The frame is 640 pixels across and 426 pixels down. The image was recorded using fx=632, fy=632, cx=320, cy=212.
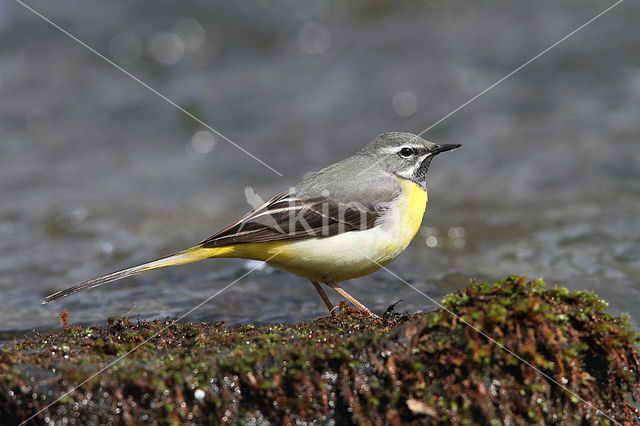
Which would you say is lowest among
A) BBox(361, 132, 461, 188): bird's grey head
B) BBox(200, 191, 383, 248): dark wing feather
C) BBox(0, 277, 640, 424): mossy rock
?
BBox(0, 277, 640, 424): mossy rock

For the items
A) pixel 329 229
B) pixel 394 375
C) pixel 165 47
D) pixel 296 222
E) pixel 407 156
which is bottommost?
pixel 394 375

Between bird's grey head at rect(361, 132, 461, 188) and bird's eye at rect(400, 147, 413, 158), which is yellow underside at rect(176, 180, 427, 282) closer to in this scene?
bird's grey head at rect(361, 132, 461, 188)

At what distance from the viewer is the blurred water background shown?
1042 centimetres

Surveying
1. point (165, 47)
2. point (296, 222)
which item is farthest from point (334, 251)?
point (165, 47)

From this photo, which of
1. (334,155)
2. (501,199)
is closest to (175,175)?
(334,155)

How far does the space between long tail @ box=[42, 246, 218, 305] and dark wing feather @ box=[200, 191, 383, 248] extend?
0.12 m

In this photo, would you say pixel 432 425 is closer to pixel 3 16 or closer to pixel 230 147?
pixel 230 147

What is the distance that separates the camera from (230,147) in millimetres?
17031

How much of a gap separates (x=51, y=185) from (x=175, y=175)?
115 inches

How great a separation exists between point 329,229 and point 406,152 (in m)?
1.59

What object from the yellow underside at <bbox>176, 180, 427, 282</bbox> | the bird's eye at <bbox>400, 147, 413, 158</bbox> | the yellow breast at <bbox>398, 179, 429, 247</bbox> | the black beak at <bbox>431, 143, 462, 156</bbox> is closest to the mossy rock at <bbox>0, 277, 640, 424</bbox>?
the yellow underside at <bbox>176, 180, 427, 282</bbox>

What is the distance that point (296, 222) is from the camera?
273 inches

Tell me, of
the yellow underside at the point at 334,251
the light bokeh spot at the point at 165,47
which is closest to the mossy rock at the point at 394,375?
the yellow underside at the point at 334,251

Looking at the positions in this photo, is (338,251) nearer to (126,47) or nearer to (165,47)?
(165,47)
